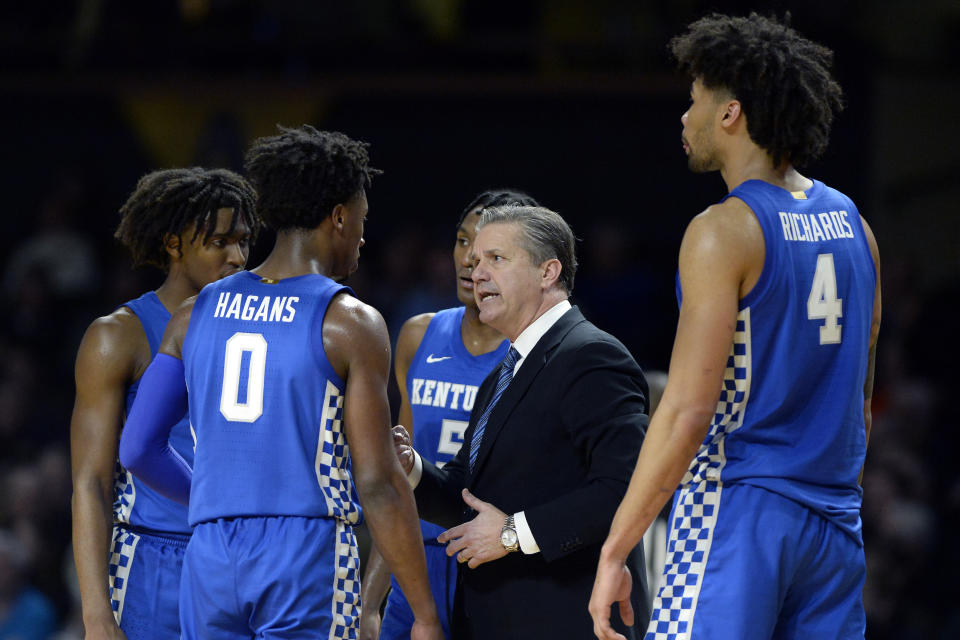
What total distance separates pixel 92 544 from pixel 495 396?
127 centimetres

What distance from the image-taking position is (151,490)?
371 cm

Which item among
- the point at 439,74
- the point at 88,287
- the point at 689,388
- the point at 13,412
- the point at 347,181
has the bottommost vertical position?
the point at 13,412

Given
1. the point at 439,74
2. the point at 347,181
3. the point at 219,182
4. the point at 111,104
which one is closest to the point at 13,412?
the point at 111,104

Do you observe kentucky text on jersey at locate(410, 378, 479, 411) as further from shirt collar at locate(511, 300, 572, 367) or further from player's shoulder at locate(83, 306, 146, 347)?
player's shoulder at locate(83, 306, 146, 347)

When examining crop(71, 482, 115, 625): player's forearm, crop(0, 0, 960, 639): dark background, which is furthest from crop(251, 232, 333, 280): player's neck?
crop(0, 0, 960, 639): dark background

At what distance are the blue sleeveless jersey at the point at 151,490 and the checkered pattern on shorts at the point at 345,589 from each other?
2.40 feet

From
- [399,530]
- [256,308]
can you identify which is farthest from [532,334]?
[256,308]

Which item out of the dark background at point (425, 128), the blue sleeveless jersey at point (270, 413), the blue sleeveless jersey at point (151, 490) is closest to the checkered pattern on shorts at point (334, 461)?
the blue sleeveless jersey at point (270, 413)

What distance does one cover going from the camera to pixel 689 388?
8.90ft

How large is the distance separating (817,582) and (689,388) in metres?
0.57

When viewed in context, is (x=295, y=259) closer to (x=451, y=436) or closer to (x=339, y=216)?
(x=339, y=216)

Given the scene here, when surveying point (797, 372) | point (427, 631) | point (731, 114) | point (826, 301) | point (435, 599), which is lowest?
point (435, 599)

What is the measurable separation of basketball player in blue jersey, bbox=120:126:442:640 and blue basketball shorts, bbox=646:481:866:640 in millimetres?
779

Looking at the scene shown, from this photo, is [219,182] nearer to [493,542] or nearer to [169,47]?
[493,542]
